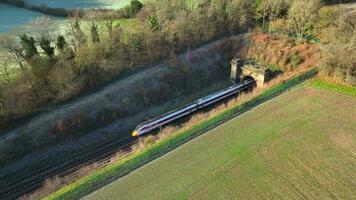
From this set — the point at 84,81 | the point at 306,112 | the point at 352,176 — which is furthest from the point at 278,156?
the point at 84,81

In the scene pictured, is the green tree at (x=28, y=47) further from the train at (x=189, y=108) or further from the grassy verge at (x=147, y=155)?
the grassy verge at (x=147, y=155)

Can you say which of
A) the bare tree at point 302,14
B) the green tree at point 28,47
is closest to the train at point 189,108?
Answer: the bare tree at point 302,14

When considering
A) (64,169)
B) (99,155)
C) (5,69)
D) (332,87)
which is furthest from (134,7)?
(332,87)

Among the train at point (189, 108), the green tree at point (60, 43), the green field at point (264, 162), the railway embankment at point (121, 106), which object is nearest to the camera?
the green field at point (264, 162)

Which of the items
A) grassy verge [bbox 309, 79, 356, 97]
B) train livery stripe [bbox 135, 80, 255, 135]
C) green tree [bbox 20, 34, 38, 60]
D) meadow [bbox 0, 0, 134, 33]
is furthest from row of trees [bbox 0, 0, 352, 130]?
grassy verge [bbox 309, 79, 356, 97]

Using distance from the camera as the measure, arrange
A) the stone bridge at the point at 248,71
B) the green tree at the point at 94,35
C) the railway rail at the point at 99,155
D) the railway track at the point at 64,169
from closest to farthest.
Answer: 1. the railway track at the point at 64,169
2. the railway rail at the point at 99,155
3. the green tree at the point at 94,35
4. the stone bridge at the point at 248,71

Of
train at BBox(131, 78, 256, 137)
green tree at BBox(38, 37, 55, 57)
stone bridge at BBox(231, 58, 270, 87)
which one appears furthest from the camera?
stone bridge at BBox(231, 58, 270, 87)

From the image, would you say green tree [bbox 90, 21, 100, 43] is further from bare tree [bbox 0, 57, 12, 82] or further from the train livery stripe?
the train livery stripe
